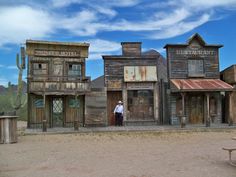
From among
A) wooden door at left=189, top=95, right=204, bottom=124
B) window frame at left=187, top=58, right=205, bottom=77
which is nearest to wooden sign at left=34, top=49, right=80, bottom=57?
window frame at left=187, top=58, right=205, bottom=77

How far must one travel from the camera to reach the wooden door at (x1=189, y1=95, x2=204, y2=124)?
81.5 ft

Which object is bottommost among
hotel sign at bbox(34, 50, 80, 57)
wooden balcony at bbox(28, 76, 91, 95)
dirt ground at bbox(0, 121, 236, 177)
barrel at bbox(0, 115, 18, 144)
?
dirt ground at bbox(0, 121, 236, 177)

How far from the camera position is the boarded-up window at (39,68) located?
22938mm

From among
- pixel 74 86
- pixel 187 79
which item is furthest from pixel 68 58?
pixel 187 79

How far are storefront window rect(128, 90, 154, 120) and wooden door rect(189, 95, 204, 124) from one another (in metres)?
2.69

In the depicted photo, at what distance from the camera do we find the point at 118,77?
24422mm

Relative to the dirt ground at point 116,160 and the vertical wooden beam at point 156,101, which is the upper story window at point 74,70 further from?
the dirt ground at point 116,160

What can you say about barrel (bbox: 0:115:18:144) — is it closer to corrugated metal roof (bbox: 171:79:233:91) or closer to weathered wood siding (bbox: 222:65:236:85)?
corrugated metal roof (bbox: 171:79:233:91)

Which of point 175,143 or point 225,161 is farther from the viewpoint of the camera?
point 175,143

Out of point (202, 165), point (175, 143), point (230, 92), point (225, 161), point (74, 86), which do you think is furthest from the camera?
point (230, 92)

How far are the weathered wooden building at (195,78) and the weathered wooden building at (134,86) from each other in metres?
1.14

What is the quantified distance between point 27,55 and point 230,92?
1324 cm

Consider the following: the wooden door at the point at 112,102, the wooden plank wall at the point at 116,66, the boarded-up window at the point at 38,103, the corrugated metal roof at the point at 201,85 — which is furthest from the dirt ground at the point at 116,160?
the wooden plank wall at the point at 116,66

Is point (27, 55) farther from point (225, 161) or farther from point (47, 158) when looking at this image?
point (225, 161)
